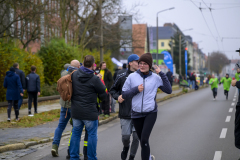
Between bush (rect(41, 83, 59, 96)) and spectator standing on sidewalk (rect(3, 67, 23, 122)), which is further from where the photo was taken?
bush (rect(41, 83, 59, 96))

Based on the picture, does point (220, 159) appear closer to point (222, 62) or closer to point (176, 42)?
point (176, 42)

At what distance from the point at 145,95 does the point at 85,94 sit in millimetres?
1058

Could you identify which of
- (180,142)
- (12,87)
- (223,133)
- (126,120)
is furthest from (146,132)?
(12,87)

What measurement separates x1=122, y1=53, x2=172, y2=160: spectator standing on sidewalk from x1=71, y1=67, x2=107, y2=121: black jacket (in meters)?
0.64

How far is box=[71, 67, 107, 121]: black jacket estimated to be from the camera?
17.9ft

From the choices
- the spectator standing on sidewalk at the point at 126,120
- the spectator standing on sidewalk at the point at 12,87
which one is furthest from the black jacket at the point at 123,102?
the spectator standing on sidewalk at the point at 12,87

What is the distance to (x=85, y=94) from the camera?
215 inches

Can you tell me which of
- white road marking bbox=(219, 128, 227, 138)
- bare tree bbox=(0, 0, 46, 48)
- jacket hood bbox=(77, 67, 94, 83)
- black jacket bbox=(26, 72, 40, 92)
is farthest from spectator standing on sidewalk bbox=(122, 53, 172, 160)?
bare tree bbox=(0, 0, 46, 48)

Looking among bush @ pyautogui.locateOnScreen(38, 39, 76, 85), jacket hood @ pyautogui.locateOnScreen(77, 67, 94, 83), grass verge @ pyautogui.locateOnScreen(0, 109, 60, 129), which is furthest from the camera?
bush @ pyautogui.locateOnScreen(38, 39, 76, 85)

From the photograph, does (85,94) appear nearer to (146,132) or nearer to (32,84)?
(146,132)

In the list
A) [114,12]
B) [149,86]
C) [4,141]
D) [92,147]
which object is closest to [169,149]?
[92,147]

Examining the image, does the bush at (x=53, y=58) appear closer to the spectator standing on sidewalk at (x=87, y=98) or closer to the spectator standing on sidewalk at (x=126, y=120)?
the spectator standing on sidewalk at (x=126, y=120)

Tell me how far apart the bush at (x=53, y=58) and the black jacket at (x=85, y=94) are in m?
17.8

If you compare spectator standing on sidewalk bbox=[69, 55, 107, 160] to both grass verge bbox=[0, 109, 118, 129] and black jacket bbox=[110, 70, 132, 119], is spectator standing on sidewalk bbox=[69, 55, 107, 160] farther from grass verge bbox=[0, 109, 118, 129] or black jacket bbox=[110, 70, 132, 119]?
grass verge bbox=[0, 109, 118, 129]
